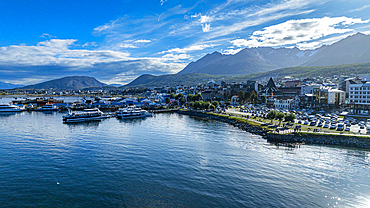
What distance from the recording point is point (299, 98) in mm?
73062

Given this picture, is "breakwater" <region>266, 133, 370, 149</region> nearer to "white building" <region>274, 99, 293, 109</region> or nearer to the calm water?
the calm water

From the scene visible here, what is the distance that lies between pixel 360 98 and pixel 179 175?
63.5 meters

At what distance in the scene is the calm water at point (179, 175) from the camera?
1574 centimetres

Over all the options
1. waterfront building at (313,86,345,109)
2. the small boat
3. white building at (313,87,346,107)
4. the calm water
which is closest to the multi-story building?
waterfront building at (313,86,345,109)

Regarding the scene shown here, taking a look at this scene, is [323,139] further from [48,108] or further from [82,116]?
[48,108]

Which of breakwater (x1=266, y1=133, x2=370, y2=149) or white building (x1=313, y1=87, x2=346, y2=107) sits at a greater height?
white building (x1=313, y1=87, x2=346, y2=107)

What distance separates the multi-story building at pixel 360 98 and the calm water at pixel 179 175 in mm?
35774

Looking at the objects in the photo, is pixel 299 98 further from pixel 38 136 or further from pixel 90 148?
pixel 38 136

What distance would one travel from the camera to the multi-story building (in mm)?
55312

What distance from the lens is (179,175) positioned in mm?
19953

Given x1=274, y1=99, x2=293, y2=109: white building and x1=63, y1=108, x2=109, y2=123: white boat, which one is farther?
x1=274, y1=99, x2=293, y2=109: white building

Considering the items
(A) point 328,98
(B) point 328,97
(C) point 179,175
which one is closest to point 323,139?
(C) point 179,175

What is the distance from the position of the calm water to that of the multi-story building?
35.8 meters

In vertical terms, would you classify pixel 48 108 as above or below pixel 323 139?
above
